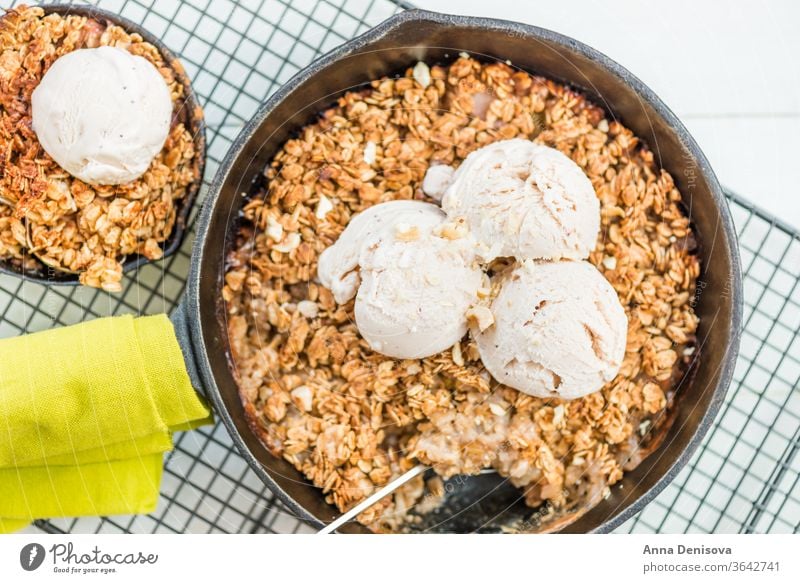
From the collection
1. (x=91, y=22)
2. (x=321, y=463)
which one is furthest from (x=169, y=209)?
(x=321, y=463)

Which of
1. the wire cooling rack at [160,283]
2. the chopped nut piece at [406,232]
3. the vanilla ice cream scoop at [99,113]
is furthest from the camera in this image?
the wire cooling rack at [160,283]

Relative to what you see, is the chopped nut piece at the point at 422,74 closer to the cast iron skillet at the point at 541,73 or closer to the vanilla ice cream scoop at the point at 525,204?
the cast iron skillet at the point at 541,73

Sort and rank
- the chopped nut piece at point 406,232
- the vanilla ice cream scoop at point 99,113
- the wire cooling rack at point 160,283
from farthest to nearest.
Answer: the wire cooling rack at point 160,283
the vanilla ice cream scoop at point 99,113
the chopped nut piece at point 406,232

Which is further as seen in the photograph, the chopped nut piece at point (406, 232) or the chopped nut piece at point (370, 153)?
the chopped nut piece at point (370, 153)
